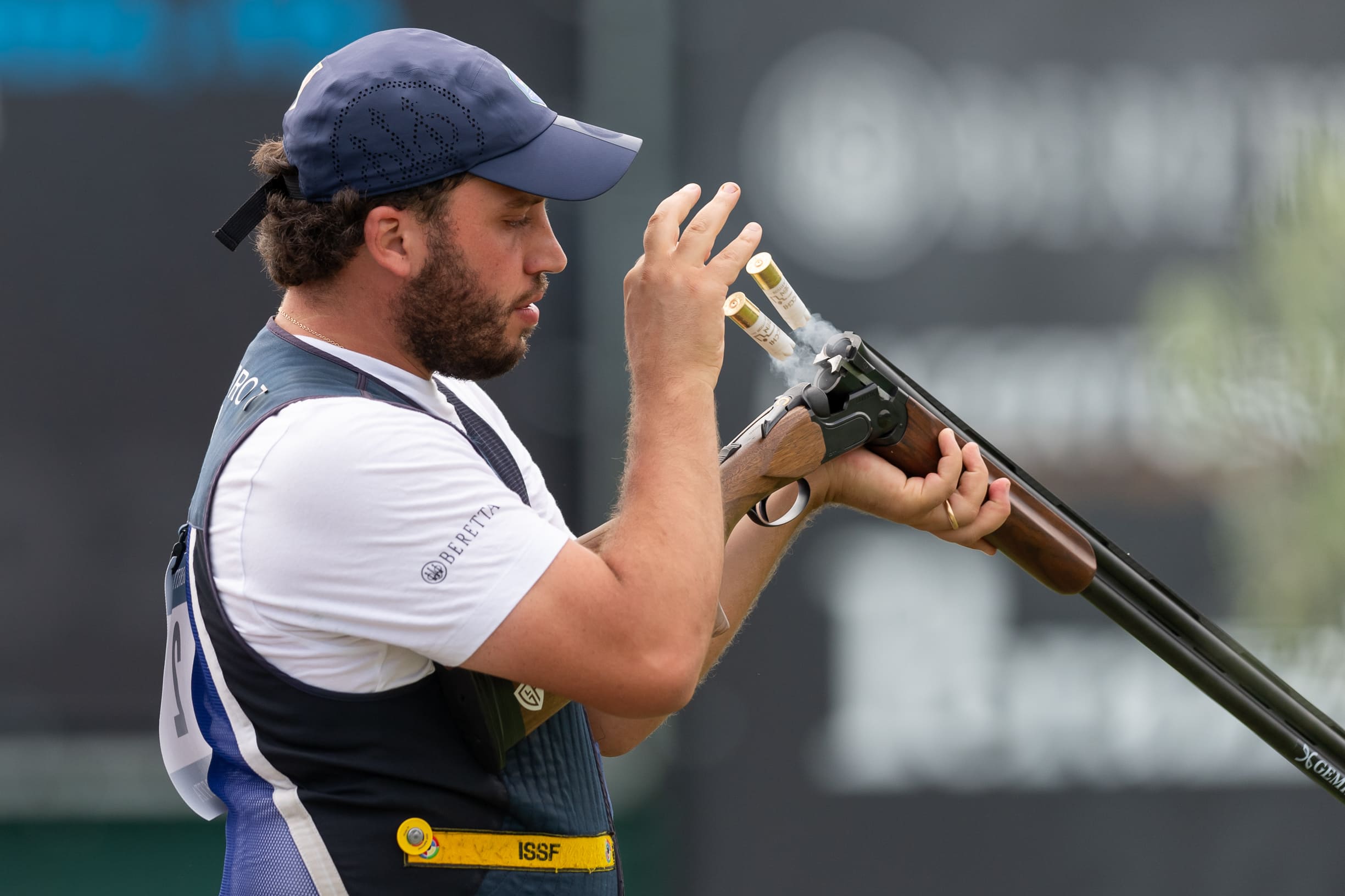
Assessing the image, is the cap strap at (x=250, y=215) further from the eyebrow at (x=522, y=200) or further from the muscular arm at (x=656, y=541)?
the muscular arm at (x=656, y=541)

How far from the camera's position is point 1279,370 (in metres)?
3.13

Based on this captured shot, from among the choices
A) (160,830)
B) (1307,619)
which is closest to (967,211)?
(1307,619)

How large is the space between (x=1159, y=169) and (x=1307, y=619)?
1.20 m

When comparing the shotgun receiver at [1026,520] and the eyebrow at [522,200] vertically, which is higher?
the eyebrow at [522,200]

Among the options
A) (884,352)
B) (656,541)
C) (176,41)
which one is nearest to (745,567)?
(656,541)

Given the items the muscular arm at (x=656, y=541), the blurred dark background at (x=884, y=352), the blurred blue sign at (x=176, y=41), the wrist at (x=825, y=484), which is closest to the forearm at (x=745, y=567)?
the wrist at (x=825, y=484)

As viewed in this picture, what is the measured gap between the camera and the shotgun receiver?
1.69 meters

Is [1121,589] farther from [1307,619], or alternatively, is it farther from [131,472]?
[131,472]

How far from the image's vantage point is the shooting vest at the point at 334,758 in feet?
4.24

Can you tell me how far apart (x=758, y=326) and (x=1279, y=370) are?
78.9 inches

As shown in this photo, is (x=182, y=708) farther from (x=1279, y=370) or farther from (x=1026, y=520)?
(x=1279, y=370)

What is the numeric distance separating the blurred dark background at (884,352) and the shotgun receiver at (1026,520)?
1.17m

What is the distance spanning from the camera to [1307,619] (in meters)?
3.16

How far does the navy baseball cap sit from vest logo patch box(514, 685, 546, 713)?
55cm
